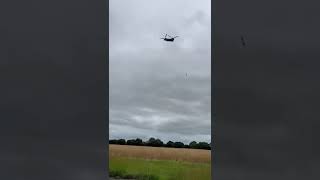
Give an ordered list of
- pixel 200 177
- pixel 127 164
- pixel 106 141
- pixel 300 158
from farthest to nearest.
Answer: pixel 127 164 → pixel 200 177 → pixel 106 141 → pixel 300 158

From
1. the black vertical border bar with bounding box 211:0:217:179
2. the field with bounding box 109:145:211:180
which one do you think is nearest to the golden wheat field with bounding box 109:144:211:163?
the field with bounding box 109:145:211:180

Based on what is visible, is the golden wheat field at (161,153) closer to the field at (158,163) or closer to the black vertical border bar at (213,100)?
the field at (158,163)

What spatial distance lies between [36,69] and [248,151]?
5.98ft

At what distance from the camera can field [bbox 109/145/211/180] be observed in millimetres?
4828

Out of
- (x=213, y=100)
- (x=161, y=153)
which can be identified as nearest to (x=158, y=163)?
(x=161, y=153)

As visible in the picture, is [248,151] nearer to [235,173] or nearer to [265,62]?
[235,173]

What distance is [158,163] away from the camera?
5.19 m

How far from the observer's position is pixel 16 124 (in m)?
3.46

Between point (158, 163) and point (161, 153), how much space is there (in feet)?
0.65

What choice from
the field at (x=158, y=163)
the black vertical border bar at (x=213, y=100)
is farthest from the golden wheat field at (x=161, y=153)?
the black vertical border bar at (x=213, y=100)

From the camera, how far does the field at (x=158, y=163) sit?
4828 mm

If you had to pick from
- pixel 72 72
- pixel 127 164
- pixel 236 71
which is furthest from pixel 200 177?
pixel 72 72

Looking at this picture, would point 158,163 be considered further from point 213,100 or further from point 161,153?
point 213,100

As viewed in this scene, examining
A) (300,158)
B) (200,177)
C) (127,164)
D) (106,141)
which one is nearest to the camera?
(300,158)
